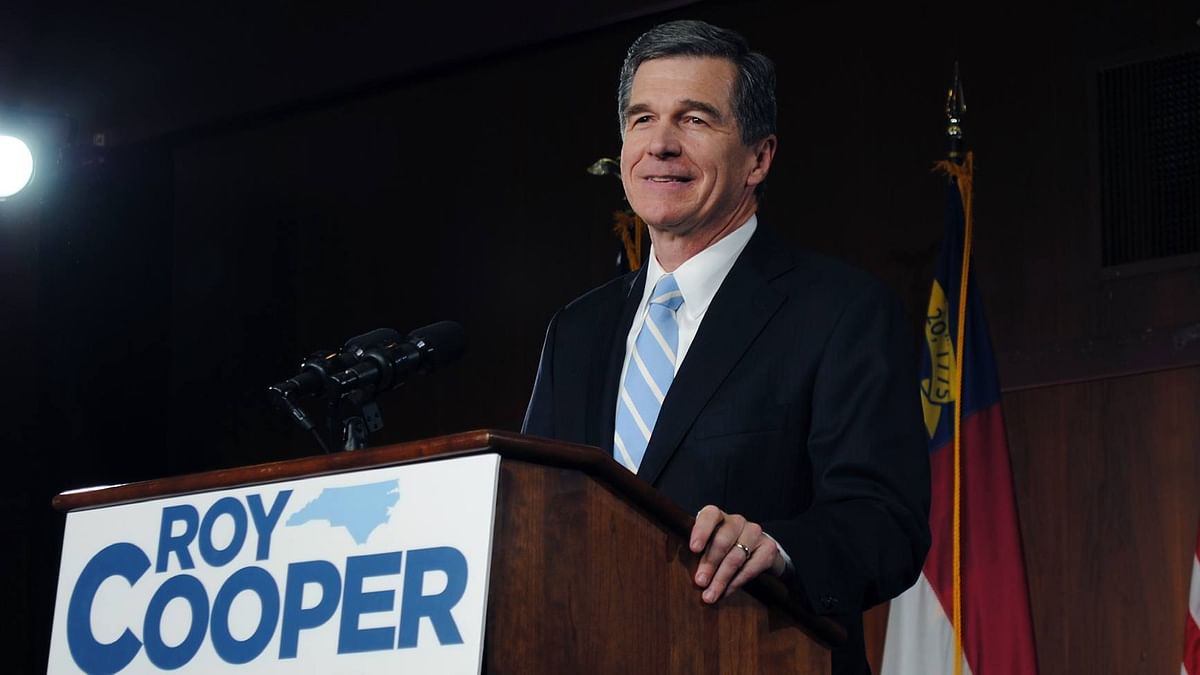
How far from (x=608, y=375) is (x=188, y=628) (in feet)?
2.40

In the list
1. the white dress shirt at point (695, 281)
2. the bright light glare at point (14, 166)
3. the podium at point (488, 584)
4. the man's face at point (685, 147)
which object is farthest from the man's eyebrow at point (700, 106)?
the bright light glare at point (14, 166)

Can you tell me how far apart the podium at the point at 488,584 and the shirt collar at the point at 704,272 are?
1.81 ft

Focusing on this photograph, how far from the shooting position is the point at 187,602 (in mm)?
1487

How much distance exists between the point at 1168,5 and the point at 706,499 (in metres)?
2.80

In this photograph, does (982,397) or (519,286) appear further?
Result: (519,286)

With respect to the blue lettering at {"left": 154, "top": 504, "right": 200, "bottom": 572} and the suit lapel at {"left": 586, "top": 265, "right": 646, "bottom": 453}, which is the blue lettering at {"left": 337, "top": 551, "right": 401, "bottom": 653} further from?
the suit lapel at {"left": 586, "top": 265, "right": 646, "bottom": 453}

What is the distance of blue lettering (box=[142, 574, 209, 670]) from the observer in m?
1.47

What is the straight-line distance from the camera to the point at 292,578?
143cm

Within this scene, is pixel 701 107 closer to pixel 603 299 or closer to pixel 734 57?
pixel 734 57

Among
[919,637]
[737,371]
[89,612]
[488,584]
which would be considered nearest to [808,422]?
[737,371]

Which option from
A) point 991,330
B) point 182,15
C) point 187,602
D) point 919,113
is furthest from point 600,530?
point 182,15

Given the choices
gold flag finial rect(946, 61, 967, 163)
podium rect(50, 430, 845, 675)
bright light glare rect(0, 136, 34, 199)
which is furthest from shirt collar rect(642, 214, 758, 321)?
bright light glare rect(0, 136, 34, 199)

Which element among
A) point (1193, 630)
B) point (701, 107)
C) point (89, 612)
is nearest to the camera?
point (89, 612)

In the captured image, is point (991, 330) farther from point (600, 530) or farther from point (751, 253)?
point (600, 530)
